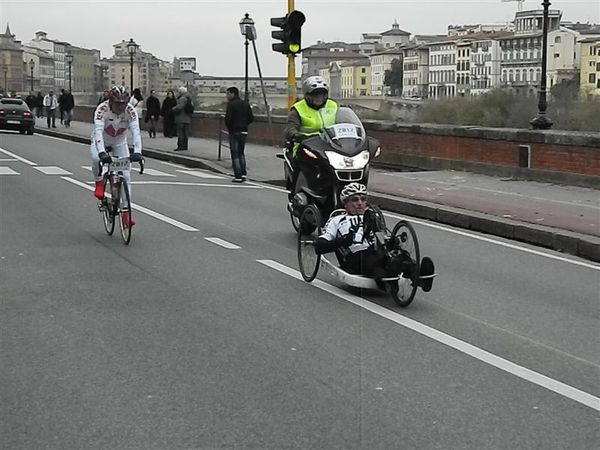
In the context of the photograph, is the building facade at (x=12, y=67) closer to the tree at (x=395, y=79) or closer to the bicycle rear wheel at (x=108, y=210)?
the tree at (x=395, y=79)

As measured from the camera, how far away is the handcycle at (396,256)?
29.0 ft

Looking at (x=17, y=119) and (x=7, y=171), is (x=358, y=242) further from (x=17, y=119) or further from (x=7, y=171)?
(x=17, y=119)

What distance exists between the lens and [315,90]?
12359 mm

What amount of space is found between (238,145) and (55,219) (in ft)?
25.7

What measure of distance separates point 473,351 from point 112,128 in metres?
6.71

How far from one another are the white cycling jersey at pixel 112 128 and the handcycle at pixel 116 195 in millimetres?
161

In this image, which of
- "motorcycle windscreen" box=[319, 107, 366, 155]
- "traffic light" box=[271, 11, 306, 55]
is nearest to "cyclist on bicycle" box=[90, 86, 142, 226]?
"motorcycle windscreen" box=[319, 107, 366, 155]

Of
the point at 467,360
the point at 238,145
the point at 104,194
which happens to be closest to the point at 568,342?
the point at 467,360

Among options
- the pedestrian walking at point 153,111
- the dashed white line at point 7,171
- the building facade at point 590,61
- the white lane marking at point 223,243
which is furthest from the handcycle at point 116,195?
the building facade at point 590,61

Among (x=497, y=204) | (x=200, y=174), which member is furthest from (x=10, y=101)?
(x=497, y=204)

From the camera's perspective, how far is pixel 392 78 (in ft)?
241

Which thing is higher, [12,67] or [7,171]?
[12,67]

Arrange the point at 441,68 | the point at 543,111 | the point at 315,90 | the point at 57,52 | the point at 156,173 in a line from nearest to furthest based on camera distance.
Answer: the point at 315,90, the point at 543,111, the point at 156,173, the point at 441,68, the point at 57,52

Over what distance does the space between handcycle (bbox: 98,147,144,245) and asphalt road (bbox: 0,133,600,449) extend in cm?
20
